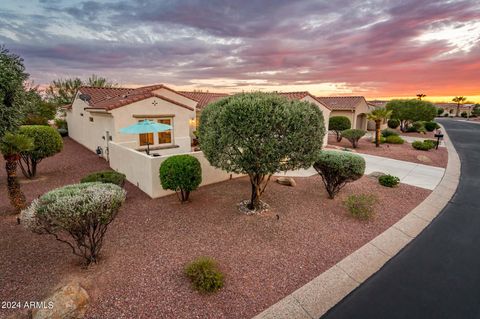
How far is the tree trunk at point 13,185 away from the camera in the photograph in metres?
7.71

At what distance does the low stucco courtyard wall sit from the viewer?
9.62m

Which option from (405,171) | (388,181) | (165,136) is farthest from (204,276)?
(405,171)

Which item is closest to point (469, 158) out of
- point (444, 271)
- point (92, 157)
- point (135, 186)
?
point (444, 271)

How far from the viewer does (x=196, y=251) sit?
20.1ft

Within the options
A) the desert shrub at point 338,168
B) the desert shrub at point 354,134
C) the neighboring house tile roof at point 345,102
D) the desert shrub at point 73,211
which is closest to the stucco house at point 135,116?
the desert shrub at point 354,134

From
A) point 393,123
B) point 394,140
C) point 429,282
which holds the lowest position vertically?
point 429,282

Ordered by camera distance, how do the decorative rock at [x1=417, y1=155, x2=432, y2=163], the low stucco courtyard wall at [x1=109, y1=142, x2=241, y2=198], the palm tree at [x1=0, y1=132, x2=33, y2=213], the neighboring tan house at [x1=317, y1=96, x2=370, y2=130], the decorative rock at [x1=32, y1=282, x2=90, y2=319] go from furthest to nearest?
the neighboring tan house at [x1=317, y1=96, x2=370, y2=130] < the decorative rock at [x1=417, y1=155, x2=432, y2=163] < the low stucco courtyard wall at [x1=109, y1=142, x2=241, y2=198] < the palm tree at [x1=0, y1=132, x2=33, y2=213] < the decorative rock at [x1=32, y1=282, x2=90, y2=319]

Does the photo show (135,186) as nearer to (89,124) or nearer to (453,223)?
(89,124)

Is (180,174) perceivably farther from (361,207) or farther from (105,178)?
(361,207)

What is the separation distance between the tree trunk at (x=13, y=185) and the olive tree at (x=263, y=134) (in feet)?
21.7

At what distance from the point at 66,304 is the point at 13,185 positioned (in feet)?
20.1

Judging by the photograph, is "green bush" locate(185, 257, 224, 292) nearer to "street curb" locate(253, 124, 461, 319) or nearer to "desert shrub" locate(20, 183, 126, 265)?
"street curb" locate(253, 124, 461, 319)

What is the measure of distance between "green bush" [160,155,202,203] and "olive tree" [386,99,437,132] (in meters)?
35.2

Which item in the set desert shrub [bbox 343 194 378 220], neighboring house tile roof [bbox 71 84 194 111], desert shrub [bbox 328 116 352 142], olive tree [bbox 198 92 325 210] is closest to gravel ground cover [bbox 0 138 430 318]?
desert shrub [bbox 343 194 378 220]
